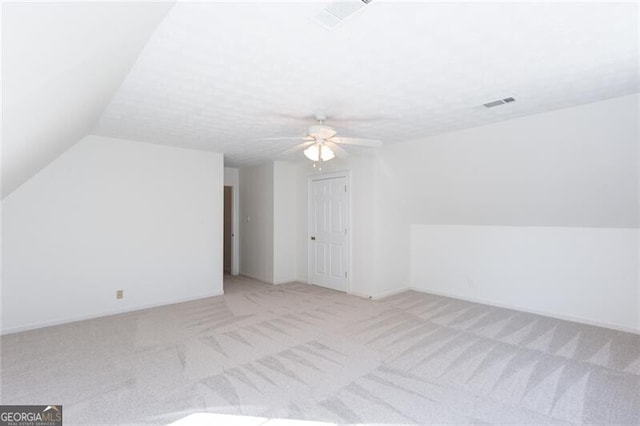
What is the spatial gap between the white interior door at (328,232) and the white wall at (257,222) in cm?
83

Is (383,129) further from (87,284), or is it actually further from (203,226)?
(87,284)

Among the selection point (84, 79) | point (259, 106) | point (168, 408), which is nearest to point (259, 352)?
point (168, 408)

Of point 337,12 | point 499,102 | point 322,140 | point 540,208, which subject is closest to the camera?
point 337,12

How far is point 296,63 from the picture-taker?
2283 millimetres

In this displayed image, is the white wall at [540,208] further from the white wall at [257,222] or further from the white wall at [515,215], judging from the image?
the white wall at [257,222]

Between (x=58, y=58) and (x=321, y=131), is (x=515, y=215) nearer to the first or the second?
(x=321, y=131)

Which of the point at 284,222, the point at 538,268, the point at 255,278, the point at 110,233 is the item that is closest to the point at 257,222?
the point at 284,222

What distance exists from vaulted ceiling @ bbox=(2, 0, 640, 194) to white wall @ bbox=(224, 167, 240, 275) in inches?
140

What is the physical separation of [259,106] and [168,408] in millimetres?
2651

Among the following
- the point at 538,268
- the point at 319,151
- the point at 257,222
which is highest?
the point at 319,151

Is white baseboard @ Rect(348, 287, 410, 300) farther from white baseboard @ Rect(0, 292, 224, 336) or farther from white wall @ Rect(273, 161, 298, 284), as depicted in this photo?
white baseboard @ Rect(0, 292, 224, 336)

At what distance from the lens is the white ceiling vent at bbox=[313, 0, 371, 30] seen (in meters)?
1.63

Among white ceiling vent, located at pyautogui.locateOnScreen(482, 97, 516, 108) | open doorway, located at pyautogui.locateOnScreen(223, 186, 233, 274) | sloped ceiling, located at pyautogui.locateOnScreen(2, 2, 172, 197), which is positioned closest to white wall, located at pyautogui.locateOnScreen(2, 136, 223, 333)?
sloped ceiling, located at pyautogui.locateOnScreen(2, 2, 172, 197)

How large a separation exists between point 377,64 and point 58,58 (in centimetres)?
188
